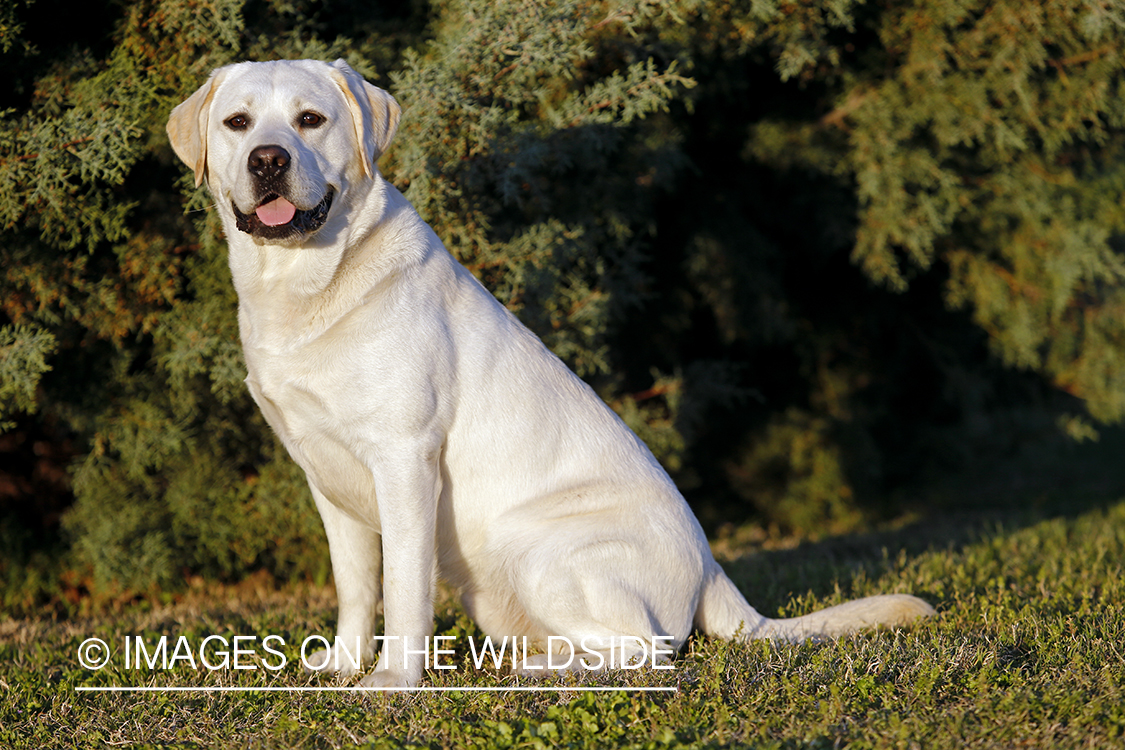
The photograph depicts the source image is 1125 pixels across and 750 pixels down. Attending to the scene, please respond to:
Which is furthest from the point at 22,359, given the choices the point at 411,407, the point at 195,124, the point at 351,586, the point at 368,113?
the point at 411,407

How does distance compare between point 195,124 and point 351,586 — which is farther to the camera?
point 351,586

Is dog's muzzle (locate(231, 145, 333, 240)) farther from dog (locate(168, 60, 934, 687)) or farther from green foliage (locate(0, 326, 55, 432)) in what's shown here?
green foliage (locate(0, 326, 55, 432))

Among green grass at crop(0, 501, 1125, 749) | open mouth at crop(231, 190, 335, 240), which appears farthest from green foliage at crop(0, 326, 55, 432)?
open mouth at crop(231, 190, 335, 240)

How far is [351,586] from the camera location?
11.9ft

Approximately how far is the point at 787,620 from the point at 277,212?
240cm

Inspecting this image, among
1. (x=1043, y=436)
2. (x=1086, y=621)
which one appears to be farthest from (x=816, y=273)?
(x=1086, y=621)

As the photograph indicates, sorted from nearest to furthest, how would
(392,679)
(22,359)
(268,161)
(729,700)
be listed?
(729,700) < (268,161) < (392,679) < (22,359)

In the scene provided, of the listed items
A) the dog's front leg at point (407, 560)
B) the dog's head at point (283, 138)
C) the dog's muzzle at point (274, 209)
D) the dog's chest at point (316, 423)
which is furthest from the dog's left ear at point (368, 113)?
the dog's front leg at point (407, 560)

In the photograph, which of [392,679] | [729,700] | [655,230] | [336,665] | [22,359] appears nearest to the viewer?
[729,700]

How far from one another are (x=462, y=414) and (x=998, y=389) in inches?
306

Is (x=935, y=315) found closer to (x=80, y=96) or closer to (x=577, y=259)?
(x=577, y=259)

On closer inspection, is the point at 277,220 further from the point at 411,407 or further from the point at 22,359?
the point at 22,359

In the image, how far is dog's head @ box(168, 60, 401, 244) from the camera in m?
3.07

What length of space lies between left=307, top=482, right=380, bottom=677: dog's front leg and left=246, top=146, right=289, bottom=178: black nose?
122cm
